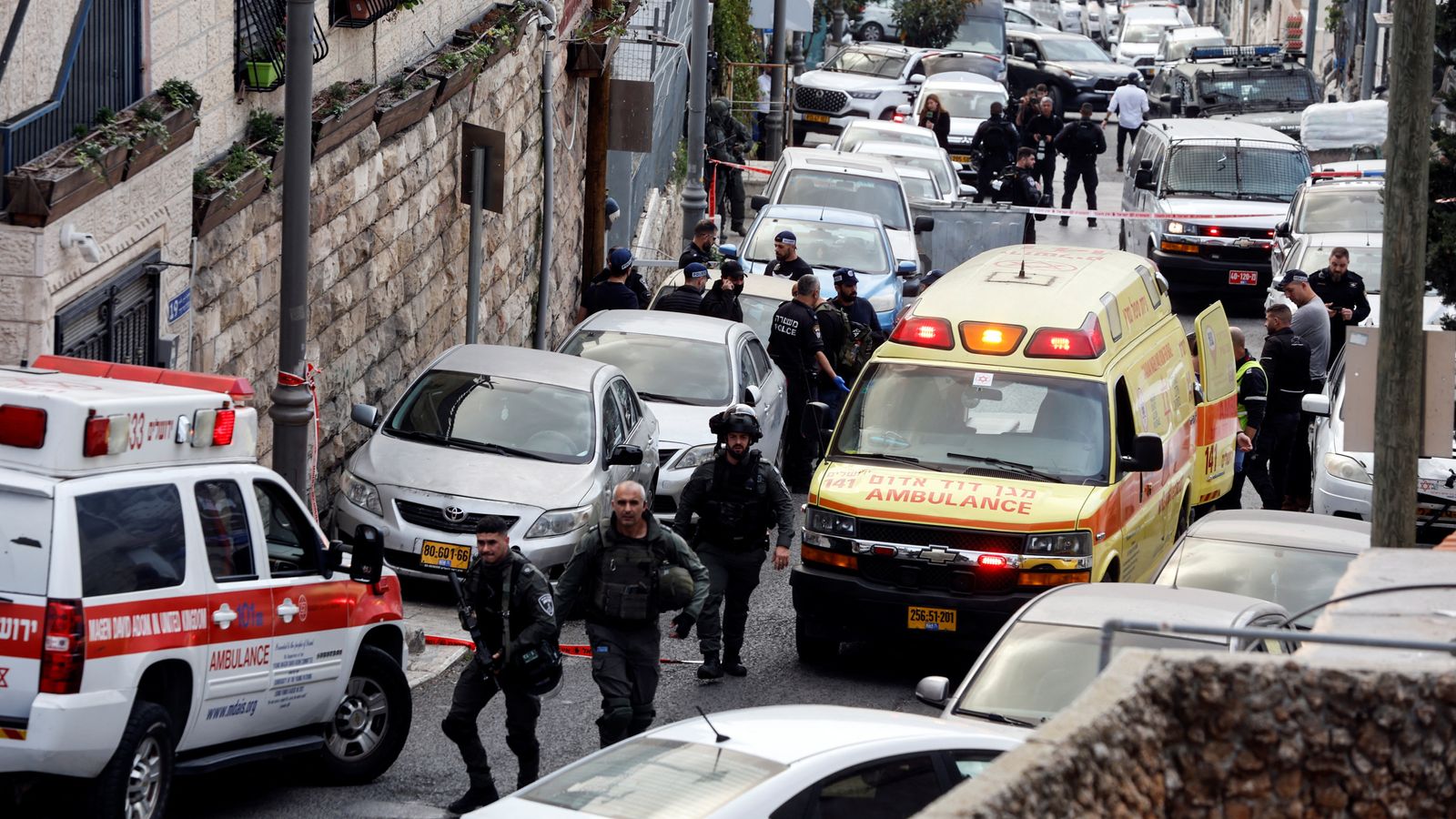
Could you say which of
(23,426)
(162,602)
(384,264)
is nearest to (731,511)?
(162,602)

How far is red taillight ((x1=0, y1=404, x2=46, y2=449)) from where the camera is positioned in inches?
312

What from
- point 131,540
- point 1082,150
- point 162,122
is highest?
point 162,122

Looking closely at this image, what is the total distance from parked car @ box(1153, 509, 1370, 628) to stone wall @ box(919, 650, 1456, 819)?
17.5ft

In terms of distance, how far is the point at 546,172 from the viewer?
67.3 ft

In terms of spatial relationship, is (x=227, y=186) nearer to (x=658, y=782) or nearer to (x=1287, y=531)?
(x=1287, y=531)

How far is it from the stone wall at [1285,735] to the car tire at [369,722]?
5.25m

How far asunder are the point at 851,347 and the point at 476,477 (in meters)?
5.60

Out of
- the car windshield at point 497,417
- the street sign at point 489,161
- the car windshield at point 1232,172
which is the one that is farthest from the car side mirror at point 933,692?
the car windshield at point 1232,172

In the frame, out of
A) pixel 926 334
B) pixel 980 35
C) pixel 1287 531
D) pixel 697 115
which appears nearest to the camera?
pixel 1287 531

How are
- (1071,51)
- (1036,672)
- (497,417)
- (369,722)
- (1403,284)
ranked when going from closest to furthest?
(1036,672) → (369,722) → (1403,284) → (497,417) → (1071,51)

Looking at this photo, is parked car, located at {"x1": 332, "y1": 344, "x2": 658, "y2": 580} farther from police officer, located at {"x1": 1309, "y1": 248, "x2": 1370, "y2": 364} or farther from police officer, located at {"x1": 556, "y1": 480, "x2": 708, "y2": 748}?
police officer, located at {"x1": 1309, "y1": 248, "x2": 1370, "y2": 364}

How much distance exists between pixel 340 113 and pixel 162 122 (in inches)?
128

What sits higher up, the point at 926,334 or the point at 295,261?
the point at 295,261

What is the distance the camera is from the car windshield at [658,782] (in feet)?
20.1
